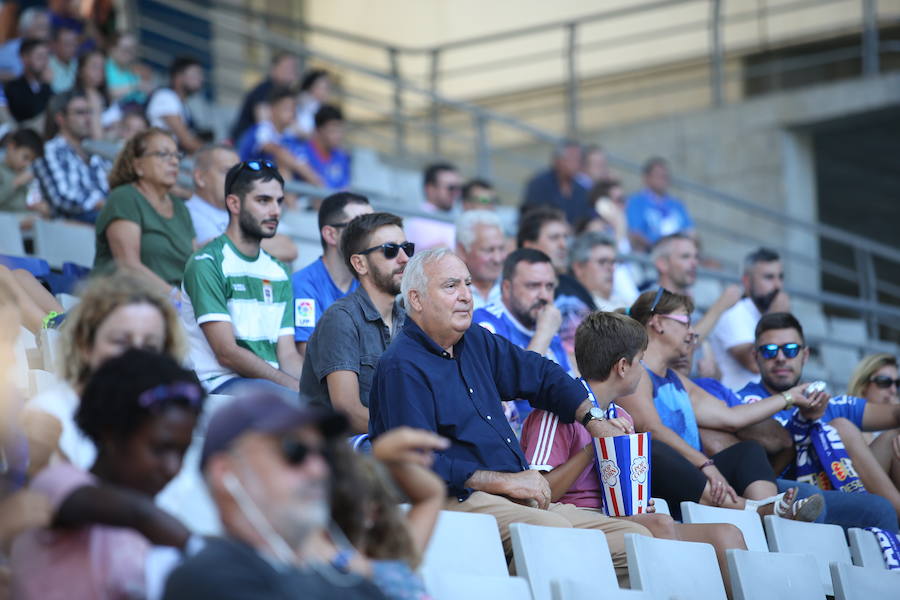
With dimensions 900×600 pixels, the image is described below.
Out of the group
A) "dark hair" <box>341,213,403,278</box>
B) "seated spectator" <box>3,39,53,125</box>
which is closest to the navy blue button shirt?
"dark hair" <box>341,213,403,278</box>

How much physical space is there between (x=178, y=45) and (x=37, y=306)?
7.46 metres

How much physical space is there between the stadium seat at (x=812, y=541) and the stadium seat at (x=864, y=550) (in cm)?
4

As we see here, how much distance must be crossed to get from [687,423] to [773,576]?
1.25m

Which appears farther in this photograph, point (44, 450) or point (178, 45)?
point (178, 45)

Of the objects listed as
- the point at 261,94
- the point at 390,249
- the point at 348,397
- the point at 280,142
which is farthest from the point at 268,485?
the point at 261,94

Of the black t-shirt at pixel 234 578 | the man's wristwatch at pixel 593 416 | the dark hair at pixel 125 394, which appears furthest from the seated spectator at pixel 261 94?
the black t-shirt at pixel 234 578

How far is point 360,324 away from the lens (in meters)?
4.52

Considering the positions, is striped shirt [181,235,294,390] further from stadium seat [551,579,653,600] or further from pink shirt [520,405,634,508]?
stadium seat [551,579,653,600]

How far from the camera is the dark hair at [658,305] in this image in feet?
17.7

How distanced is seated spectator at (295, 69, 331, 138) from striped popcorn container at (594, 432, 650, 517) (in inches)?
225

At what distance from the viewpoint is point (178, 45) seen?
11930mm

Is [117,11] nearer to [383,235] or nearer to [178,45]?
[178,45]

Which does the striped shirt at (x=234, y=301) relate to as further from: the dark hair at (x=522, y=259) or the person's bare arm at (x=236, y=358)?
the dark hair at (x=522, y=259)

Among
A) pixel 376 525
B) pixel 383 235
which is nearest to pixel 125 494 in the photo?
pixel 376 525
